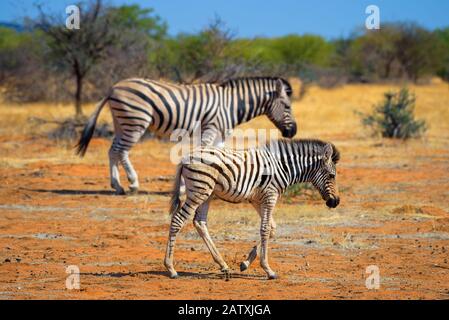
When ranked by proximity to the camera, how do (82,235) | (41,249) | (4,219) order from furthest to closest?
(4,219) < (82,235) < (41,249)

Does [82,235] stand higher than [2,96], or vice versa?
[2,96]

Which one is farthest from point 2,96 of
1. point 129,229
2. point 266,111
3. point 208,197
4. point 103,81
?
point 208,197

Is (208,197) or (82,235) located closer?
(208,197)

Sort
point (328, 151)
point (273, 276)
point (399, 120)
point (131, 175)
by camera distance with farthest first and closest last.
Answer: point (399, 120) → point (131, 175) → point (328, 151) → point (273, 276)

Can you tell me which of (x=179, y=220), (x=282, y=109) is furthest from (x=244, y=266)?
(x=282, y=109)

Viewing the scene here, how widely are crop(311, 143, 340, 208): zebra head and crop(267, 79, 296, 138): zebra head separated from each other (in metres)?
4.54

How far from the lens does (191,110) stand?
1291 cm

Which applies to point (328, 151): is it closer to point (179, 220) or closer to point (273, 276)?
point (273, 276)

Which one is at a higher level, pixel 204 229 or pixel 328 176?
pixel 328 176

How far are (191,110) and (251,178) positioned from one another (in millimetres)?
5368

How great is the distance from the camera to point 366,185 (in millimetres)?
13805
